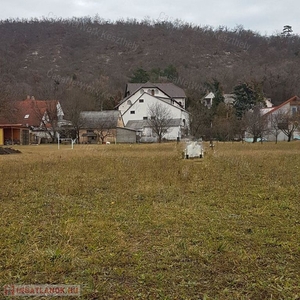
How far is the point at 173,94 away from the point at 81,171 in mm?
51621

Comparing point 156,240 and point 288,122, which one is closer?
point 156,240

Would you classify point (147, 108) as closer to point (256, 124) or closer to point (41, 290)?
point (256, 124)

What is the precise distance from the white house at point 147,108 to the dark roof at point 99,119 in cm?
350

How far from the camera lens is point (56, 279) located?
3.05 metres

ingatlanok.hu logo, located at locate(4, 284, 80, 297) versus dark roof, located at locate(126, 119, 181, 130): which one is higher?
dark roof, located at locate(126, 119, 181, 130)

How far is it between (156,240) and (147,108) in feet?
164

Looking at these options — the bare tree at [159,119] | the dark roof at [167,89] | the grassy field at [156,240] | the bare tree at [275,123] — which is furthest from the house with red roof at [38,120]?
the grassy field at [156,240]

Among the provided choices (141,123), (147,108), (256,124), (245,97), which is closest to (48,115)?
(141,123)

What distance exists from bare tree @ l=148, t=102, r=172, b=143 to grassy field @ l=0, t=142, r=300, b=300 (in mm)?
33728

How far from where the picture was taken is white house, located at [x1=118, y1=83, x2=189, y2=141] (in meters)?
48.7

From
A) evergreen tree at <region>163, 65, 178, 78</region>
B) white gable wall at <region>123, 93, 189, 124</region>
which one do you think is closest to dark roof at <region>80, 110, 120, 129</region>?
white gable wall at <region>123, 93, 189, 124</region>

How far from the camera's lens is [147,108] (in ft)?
176

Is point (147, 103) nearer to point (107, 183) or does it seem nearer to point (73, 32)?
point (73, 32)

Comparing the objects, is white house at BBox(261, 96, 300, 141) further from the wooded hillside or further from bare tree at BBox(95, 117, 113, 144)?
bare tree at BBox(95, 117, 113, 144)
